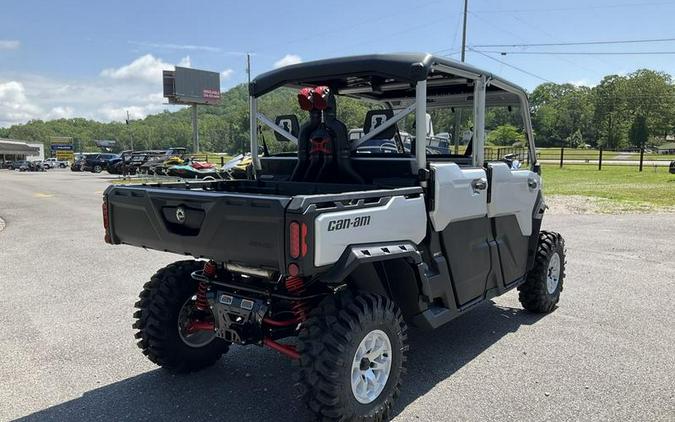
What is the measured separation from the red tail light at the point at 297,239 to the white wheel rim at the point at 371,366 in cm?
75

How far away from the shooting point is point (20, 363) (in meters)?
4.31

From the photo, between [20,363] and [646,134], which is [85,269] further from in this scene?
[646,134]

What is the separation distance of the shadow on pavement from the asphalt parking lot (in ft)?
0.04

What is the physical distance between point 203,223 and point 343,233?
2.70 ft

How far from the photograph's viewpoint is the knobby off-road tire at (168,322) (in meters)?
3.93

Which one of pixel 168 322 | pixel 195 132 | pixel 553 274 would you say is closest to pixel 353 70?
pixel 168 322

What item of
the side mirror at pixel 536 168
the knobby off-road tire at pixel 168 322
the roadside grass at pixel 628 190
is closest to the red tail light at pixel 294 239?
the knobby off-road tire at pixel 168 322

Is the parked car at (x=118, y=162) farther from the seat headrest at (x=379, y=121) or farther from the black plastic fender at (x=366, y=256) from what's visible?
the black plastic fender at (x=366, y=256)

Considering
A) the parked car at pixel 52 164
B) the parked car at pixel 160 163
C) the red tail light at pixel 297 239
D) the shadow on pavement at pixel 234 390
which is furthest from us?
the parked car at pixel 52 164

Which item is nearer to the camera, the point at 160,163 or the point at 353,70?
the point at 353,70

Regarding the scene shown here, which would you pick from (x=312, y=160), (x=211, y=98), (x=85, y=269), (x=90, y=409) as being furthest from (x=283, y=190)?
(x=211, y=98)

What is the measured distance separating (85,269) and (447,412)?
6.02 meters

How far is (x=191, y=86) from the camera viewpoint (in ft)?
223

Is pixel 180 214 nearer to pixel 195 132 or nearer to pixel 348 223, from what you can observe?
pixel 348 223
